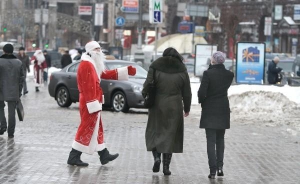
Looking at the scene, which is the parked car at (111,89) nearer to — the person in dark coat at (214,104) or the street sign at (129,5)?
the person in dark coat at (214,104)

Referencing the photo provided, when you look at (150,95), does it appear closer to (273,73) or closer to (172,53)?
(172,53)

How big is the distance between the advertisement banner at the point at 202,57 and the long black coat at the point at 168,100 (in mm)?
24816

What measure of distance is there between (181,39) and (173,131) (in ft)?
197

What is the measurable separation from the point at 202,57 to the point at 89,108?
25015mm

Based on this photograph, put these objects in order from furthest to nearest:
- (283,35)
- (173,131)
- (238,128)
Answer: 1. (283,35)
2. (238,128)
3. (173,131)

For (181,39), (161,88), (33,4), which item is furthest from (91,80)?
(33,4)

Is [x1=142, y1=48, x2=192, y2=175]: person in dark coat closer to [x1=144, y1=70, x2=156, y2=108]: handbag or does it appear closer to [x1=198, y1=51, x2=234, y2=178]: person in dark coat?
[x1=144, y1=70, x2=156, y2=108]: handbag

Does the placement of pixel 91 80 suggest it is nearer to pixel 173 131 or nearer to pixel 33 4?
pixel 173 131

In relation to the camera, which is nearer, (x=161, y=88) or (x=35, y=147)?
(x=161, y=88)

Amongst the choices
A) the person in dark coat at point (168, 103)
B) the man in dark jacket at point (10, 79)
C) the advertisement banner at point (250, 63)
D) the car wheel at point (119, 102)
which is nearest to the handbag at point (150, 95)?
the person in dark coat at point (168, 103)

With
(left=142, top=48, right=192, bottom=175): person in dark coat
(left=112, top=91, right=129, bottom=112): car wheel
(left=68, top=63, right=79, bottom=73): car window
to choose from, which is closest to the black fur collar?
(left=142, top=48, right=192, bottom=175): person in dark coat

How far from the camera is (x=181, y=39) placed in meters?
72.8

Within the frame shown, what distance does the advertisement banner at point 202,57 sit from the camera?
37969 millimetres

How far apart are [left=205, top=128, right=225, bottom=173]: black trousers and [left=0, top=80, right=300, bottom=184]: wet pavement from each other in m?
0.22
